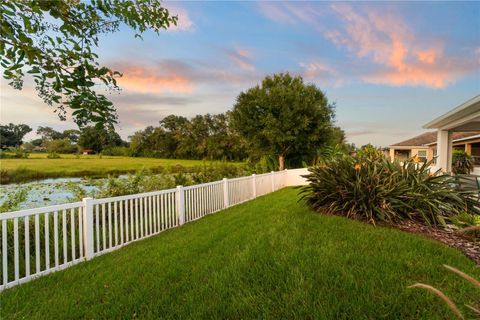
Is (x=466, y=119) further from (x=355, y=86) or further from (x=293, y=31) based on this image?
(x=293, y=31)

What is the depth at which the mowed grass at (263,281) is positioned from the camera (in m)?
2.34

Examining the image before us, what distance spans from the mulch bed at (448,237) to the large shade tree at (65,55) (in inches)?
160

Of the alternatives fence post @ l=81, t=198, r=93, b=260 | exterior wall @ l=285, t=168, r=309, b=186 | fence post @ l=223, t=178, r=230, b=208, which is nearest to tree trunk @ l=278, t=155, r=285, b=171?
exterior wall @ l=285, t=168, r=309, b=186

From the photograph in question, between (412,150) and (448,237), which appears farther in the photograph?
(412,150)

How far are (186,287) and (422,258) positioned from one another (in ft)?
8.79

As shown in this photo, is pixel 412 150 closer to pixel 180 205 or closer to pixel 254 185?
pixel 254 185

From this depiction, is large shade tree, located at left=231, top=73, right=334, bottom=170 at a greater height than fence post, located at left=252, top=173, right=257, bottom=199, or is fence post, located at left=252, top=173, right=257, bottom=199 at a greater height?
large shade tree, located at left=231, top=73, right=334, bottom=170

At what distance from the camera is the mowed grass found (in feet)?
7.66

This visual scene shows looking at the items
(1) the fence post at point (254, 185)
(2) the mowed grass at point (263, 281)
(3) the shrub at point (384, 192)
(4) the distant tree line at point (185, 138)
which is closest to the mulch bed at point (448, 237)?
(3) the shrub at point (384, 192)

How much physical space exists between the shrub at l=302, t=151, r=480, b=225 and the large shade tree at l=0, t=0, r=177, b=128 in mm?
4627

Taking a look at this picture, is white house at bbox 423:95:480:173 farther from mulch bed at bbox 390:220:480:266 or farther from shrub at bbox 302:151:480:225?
mulch bed at bbox 390:220:480:266

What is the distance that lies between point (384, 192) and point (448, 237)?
115 cm

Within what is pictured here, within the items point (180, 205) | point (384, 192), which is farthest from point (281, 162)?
point (384, 192)

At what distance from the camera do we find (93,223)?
4.73m
